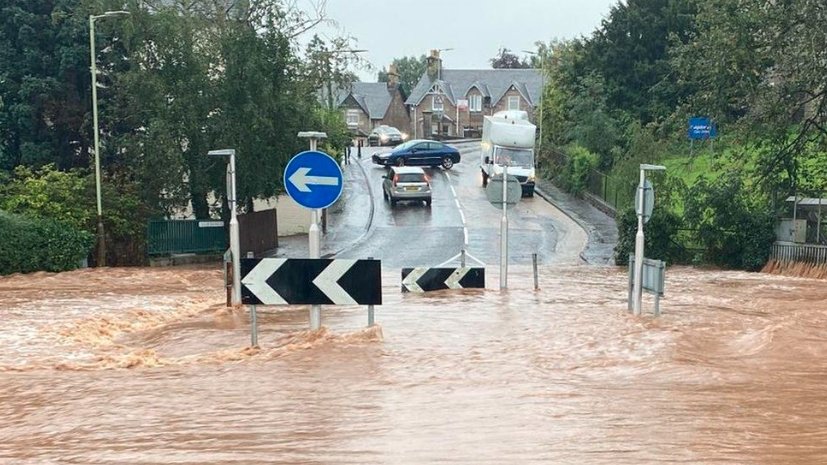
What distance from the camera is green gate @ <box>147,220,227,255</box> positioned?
28125 mm

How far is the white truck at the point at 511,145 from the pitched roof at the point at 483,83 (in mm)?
48765

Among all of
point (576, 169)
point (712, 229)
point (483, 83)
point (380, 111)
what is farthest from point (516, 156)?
point (483, 83)

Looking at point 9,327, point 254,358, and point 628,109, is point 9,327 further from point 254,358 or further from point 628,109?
point 628,109

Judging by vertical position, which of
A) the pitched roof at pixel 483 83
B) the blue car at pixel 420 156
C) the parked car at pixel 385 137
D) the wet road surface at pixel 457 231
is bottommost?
the wet road surface at pixel 457 231

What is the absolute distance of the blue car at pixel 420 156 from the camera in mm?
47281

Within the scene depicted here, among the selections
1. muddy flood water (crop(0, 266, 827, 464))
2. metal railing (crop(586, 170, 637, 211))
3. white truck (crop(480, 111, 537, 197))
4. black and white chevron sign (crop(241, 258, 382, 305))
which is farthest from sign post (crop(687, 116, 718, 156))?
black and white chevron sign (crop(241, 258, 382, 305))

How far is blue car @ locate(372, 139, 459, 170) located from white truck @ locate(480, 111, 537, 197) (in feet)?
24.9

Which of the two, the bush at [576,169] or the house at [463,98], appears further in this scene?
the house at [463,98]

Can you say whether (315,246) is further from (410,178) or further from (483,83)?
(483,83)

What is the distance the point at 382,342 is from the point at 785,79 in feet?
56.7

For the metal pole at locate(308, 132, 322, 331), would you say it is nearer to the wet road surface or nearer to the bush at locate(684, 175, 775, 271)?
the wet road surface

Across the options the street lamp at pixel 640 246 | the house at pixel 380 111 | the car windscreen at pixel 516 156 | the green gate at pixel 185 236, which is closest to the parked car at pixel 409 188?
the car windscreen at pixel 516 156

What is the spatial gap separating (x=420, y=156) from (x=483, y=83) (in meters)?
44.6

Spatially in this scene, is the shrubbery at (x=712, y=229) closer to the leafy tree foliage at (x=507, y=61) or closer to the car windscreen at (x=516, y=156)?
the car windscreen at (x=516, y=156)
